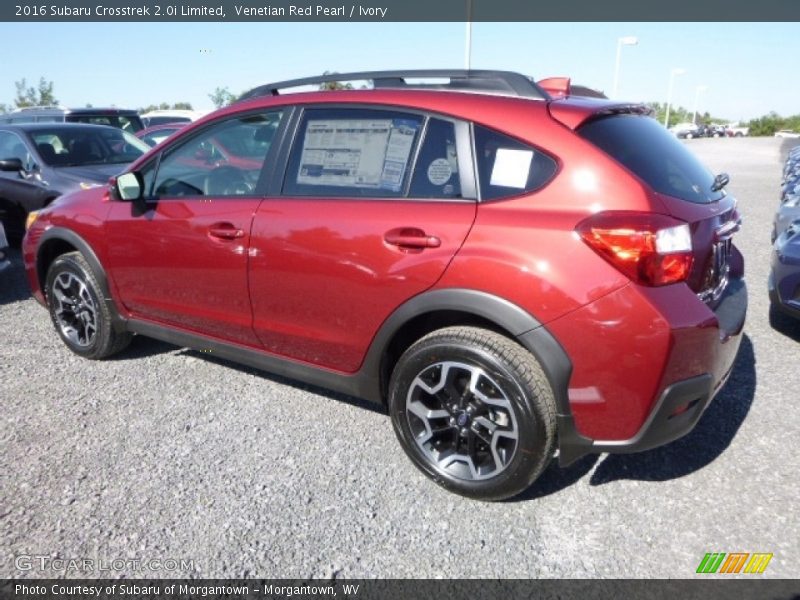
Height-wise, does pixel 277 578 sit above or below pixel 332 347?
below

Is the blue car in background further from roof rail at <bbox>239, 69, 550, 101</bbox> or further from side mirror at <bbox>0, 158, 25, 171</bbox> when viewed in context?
side mirror at <bbox>0, 158, 25, 171</bbox>

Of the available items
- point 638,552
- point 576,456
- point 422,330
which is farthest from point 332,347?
point 638,552

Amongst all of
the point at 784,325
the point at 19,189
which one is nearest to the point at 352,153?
the point at 784,325

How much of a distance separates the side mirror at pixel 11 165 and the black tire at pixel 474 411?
583 cm

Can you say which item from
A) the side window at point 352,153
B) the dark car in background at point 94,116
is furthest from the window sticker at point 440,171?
the dark car in background at point 94,116

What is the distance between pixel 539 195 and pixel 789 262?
2.77m

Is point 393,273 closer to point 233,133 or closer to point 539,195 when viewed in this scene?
point 539,195

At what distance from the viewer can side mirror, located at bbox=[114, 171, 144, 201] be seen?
3.42 m

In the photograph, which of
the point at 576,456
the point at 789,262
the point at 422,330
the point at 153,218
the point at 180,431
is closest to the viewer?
the point at 576,456

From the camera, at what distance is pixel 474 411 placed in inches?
98.0

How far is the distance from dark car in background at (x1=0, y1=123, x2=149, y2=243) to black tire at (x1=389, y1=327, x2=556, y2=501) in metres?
5.08

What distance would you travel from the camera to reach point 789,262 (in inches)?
158

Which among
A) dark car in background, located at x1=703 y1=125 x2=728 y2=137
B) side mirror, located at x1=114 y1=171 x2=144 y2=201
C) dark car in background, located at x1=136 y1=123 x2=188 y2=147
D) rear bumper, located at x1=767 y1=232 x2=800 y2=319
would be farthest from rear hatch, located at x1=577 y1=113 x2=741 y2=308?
dark car in background, located at x1=703 y1=125 x2=728 y2=137

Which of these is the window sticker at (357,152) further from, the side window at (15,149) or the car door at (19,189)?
the side window at (15,149)
